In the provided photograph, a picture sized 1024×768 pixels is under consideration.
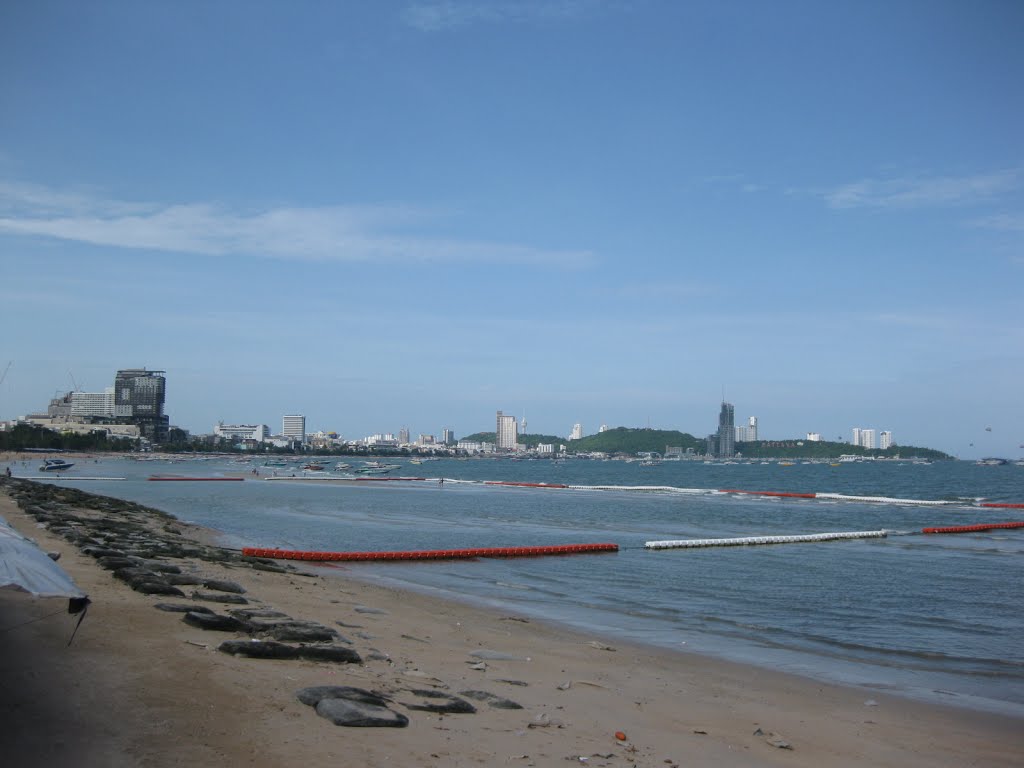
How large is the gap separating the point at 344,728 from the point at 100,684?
2642 mm

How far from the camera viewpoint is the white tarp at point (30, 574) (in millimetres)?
7562

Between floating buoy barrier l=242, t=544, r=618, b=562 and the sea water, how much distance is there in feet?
2.65

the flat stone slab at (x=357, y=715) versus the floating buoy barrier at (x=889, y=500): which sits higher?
the flat stone slab at (x=357, y=715)

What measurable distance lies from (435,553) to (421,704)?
20.2 meters

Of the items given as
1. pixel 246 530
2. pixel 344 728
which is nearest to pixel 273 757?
pixel 344 728

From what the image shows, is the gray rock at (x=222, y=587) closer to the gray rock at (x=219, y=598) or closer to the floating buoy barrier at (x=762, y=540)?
the gray rock at (x=219, y=598)

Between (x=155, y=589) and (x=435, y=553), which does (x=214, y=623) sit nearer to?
(x=155, y=589)

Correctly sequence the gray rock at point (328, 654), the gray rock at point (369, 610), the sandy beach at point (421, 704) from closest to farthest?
the sandy beach at point (421, 704) → the gray rock at point (328, 654) → the gray rock at point (369, 610)

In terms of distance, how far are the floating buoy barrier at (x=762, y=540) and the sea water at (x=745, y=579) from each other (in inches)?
35.7

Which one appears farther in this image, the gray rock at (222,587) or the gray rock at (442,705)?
the gray rock at (222,587)

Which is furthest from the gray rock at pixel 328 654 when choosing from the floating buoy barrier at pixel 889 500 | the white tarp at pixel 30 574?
the floating buoy barrier at pixel 889 500

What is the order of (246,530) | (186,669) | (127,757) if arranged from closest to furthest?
(127,757)
(186,669)
(246,530)

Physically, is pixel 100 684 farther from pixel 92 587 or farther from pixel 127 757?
pixel 92 587

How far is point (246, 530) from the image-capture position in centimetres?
3681
